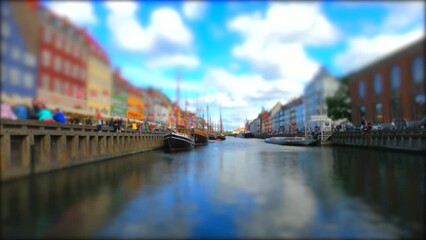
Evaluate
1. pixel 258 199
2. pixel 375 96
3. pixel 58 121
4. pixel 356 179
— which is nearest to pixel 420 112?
pixel 375 96

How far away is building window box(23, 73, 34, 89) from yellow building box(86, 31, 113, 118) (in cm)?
352

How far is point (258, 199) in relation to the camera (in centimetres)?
1091

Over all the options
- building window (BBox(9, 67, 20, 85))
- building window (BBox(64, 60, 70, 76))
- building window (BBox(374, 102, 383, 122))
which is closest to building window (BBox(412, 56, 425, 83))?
building window (BBox(64, 60, 70, 76))

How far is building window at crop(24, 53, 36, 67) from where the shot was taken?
508 inches

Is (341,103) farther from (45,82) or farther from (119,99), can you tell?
(45,82)

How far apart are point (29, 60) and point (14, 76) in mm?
1287

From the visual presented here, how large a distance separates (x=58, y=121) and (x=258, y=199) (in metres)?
13.3

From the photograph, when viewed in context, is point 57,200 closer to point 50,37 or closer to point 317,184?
point 50,37

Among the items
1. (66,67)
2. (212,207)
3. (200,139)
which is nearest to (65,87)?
(66,67)

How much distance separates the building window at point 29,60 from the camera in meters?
12.9

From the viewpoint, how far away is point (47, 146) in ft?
56.7

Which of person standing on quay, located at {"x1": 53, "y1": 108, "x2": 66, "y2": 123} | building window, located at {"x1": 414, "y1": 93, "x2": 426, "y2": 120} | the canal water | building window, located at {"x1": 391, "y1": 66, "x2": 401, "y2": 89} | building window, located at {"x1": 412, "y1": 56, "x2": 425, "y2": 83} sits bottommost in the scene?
the canal water

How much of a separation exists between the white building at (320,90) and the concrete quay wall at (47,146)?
75.5 m

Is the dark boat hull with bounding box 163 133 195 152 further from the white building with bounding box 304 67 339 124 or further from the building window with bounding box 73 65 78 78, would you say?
the white building with bounding box 304 67 339 124
